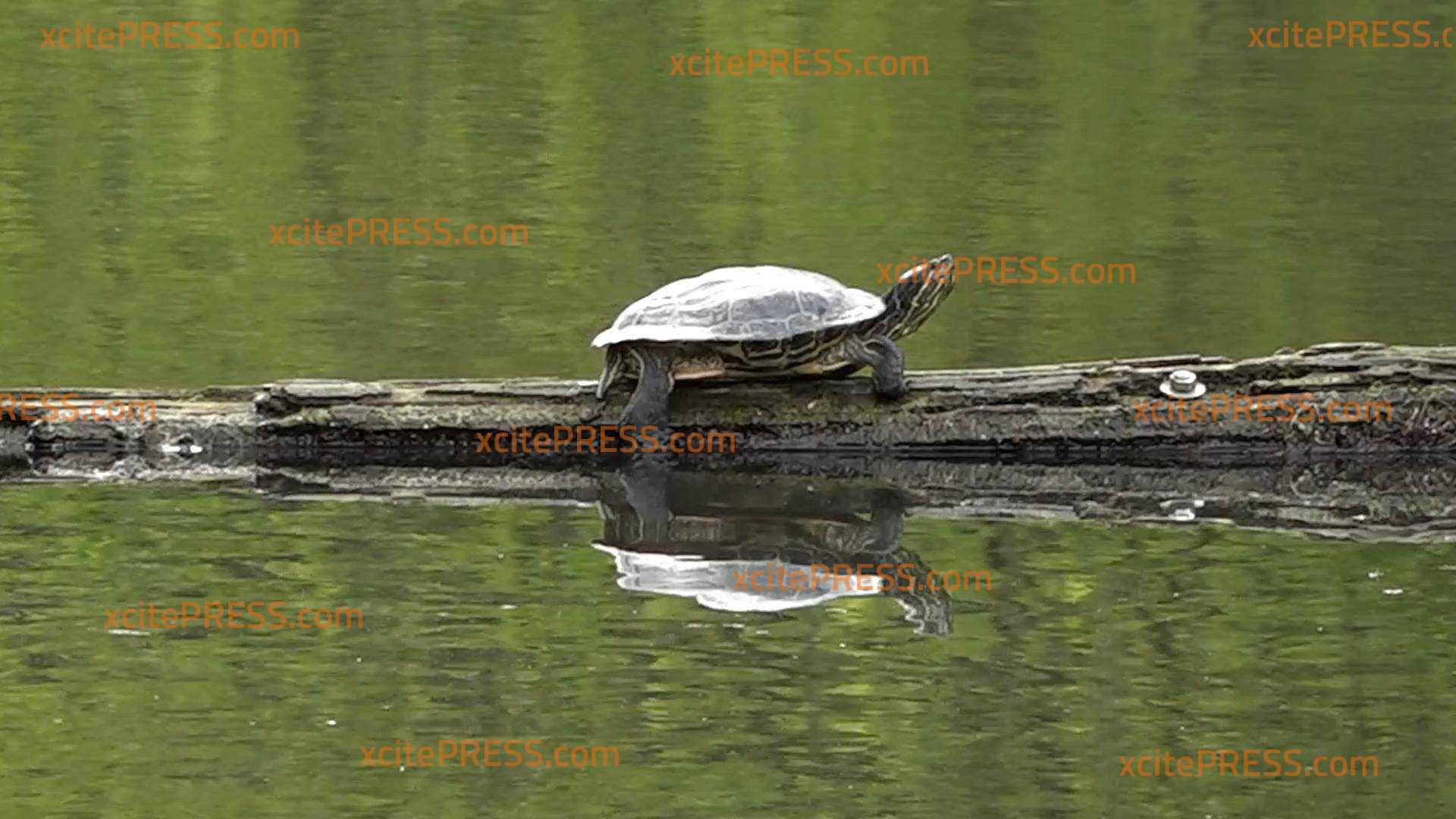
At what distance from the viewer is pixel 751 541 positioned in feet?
42.9

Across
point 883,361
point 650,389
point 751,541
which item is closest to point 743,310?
point 650,389

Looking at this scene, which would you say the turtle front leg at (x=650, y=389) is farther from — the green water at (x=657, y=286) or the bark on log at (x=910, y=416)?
the green water at (x=657, y=286)

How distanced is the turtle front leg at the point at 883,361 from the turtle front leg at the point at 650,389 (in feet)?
3.11

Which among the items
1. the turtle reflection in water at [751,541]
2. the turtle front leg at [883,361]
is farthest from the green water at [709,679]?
the turtle front leg at [883,361]

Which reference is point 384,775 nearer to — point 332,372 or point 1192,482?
point 1192,482

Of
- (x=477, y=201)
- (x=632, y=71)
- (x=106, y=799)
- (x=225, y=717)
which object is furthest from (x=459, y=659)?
(x=632, y=71)

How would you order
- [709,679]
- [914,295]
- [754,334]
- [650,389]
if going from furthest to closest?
[914,295], [650,389], [754,334], [709,679]

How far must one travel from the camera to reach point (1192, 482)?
14469mm

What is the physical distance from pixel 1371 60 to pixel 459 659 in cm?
2388

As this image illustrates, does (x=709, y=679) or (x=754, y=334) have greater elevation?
(x=754, y=334)

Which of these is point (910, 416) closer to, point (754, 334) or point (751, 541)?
point (754, 334)

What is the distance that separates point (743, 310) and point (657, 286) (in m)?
6.60

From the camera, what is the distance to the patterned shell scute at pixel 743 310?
49.2 ft

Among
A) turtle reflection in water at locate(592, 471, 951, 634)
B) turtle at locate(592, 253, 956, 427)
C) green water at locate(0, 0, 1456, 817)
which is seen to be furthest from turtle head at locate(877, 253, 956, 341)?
green water at locate(0, 0, 1456, 817)
